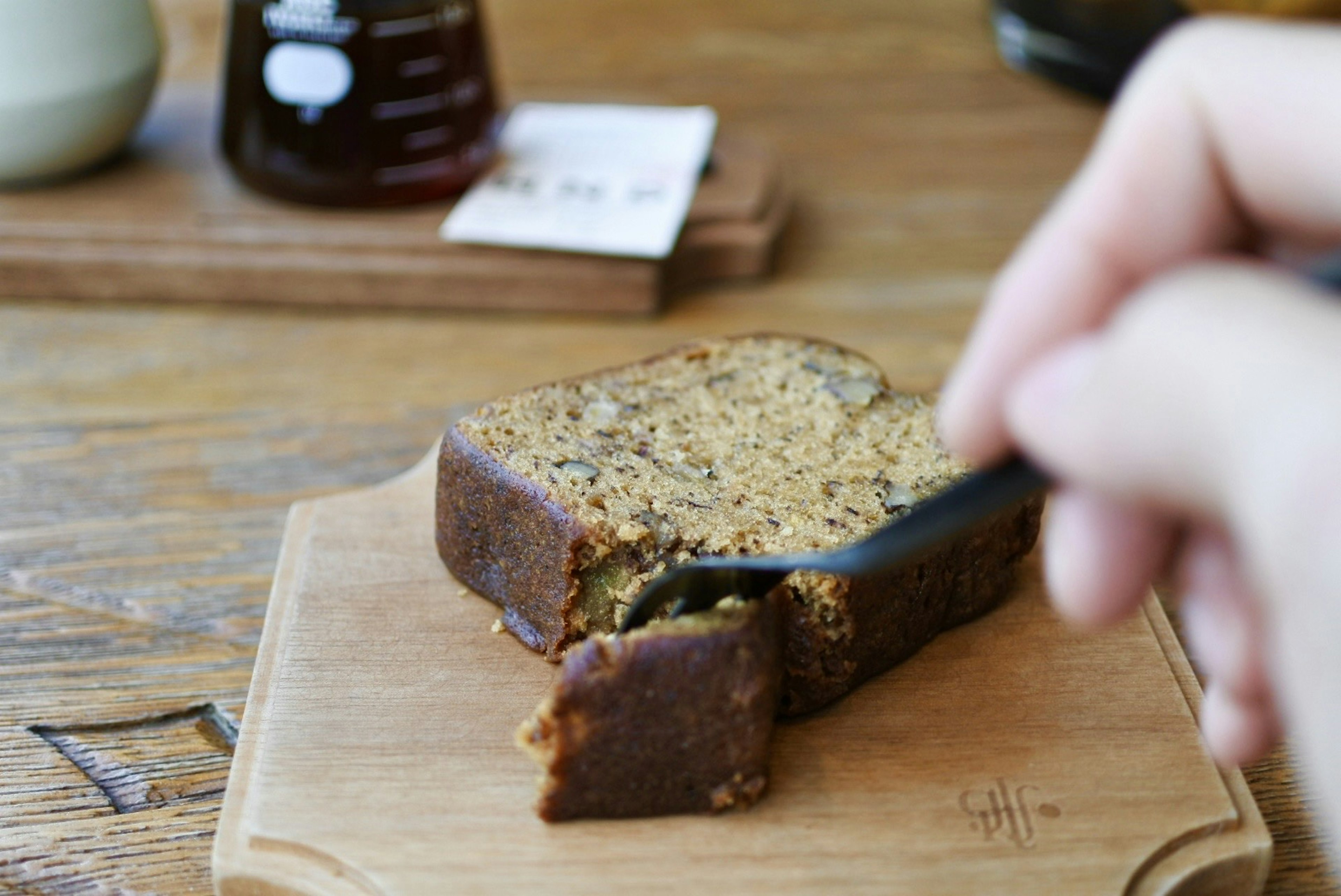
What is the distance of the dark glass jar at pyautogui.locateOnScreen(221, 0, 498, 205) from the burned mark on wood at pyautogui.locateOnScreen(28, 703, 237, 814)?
3.35 feet

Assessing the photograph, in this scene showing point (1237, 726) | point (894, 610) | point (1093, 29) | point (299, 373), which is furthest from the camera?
point (1093, 29)

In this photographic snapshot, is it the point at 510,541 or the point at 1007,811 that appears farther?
the point at 510,541

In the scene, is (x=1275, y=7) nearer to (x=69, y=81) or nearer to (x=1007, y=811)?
(x=1007, y=811)

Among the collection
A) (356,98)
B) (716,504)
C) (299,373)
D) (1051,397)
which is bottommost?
(299,373)

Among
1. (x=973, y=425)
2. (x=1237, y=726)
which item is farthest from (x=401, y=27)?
(x=1237, y=726)

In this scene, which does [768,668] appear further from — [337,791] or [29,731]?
[29,731]

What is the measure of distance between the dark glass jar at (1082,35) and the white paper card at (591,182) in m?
0.80

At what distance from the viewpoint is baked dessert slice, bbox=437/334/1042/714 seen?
4.16 ft

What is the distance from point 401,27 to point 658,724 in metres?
1.29

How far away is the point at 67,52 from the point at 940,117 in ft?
5.72

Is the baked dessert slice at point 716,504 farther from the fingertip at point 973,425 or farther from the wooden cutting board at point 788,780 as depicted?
the fingertip at point 973,425

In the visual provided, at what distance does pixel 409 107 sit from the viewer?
202cm

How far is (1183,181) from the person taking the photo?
0.88 m

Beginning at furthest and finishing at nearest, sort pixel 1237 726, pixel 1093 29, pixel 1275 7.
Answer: pixel 1093 29, pixel 1275 7, pixel 1237 726
